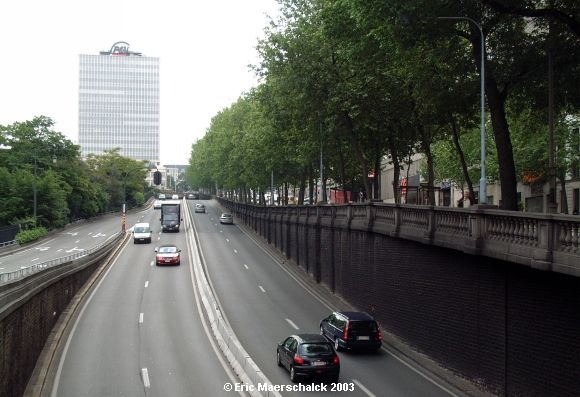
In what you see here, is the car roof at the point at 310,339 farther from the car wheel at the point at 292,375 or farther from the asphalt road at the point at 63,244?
the asphalt road at the point at 63,244

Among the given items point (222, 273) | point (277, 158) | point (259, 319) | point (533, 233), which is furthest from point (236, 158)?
point (533, 233)

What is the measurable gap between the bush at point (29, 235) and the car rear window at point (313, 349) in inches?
2041

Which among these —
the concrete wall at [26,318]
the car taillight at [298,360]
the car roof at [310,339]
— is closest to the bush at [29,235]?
the concrete wall at [26,318]

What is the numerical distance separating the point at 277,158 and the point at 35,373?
39.8 m

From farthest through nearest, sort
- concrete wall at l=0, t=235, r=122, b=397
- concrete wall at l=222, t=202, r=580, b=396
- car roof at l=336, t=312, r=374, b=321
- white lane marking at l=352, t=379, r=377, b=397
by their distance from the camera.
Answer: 1. car roof at l=336, t=312, r=374, b=321
2. white lane marking at l=352, t=379, r=377, b=397
3. concrete wall at l=0, t=235, r=122, b=397
4. concrete wall at l=222, t=202, r=580, b=396

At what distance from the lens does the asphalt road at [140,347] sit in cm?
1847

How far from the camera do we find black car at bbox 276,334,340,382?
17797mm

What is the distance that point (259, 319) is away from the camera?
95.0 ft

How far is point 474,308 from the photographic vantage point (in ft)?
60.8

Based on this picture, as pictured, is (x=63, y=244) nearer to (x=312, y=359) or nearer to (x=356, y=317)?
(x=356, y=317)

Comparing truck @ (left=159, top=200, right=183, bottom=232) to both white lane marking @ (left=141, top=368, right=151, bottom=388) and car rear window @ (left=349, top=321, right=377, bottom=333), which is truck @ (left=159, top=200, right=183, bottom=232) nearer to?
car rear window @ (left=349, top=321, right=377, bottom=333)

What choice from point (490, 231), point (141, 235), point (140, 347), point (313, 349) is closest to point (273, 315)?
point (140, 347)

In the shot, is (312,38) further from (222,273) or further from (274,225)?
(274,225)

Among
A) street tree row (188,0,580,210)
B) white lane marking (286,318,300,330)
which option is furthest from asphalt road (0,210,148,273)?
white lane marking (286,318,300,330)
